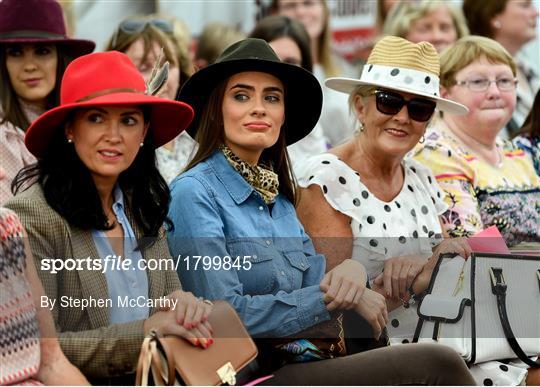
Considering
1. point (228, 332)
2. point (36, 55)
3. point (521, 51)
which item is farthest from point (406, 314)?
point (521, 51)

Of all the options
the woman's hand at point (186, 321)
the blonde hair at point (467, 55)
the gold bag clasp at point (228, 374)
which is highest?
the blonde hair at point (467, 55)

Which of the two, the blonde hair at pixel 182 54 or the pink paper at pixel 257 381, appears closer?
the pink paper at pixel 257 381

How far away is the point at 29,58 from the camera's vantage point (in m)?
5.77

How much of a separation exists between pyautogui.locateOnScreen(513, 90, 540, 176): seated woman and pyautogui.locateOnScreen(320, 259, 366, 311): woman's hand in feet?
7.37

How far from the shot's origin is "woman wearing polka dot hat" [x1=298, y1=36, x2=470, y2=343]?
16.6ft

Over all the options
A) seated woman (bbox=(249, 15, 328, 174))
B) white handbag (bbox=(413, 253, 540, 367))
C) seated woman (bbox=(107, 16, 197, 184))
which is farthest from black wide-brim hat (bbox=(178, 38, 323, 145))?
seated woman (bbox=(249, 15, 328, 174))

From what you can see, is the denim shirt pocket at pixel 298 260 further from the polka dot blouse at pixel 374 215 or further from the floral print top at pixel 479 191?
the floral print top at pixel 479 191

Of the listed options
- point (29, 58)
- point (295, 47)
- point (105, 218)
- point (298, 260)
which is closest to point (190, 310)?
→ point (105, 218)

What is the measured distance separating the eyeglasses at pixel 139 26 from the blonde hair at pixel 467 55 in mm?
1661

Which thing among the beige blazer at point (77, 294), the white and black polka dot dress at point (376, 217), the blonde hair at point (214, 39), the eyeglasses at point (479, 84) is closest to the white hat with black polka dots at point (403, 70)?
the white and black polka dot dress at point (376, 217)

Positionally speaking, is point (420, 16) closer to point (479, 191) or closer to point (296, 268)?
point (479, 191)

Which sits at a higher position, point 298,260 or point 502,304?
point 298,260

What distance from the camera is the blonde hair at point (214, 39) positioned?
759cm

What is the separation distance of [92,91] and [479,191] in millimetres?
2457
